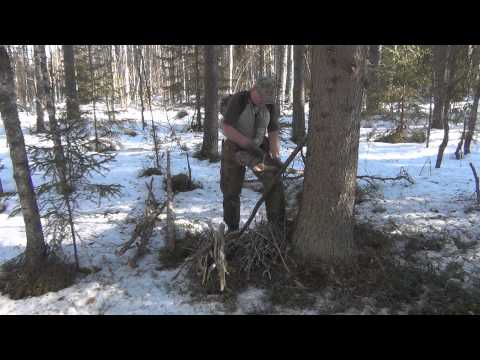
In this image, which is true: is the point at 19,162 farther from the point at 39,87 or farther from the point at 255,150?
the point at 39,87

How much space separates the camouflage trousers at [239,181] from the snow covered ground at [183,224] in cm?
111

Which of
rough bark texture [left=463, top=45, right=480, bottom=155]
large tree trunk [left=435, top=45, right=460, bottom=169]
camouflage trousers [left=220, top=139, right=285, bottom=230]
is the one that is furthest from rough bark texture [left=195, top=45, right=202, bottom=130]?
camouflage trousers [left=220, top=139, right=285, bottom=230]

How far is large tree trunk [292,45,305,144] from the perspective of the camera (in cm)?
1190

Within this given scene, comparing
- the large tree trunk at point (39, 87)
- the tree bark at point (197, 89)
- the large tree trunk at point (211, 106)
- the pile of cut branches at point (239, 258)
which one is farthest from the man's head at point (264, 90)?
the tree bark at point (197, 89)

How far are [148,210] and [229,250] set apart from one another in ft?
6.25

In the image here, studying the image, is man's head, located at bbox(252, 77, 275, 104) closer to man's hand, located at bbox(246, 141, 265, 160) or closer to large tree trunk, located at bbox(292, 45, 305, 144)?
man's hand, located at bbox(246, 141, 265, 160)

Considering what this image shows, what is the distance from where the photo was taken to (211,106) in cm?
1028

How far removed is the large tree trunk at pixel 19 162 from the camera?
13.3 ft

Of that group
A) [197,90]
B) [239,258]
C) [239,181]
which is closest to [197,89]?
[197,90]

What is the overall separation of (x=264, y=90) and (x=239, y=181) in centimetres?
127

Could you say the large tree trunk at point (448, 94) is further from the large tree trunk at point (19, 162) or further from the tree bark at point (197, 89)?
the tree bark at point (197, 89)

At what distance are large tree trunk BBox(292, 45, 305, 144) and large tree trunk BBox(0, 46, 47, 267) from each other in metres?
9.05
